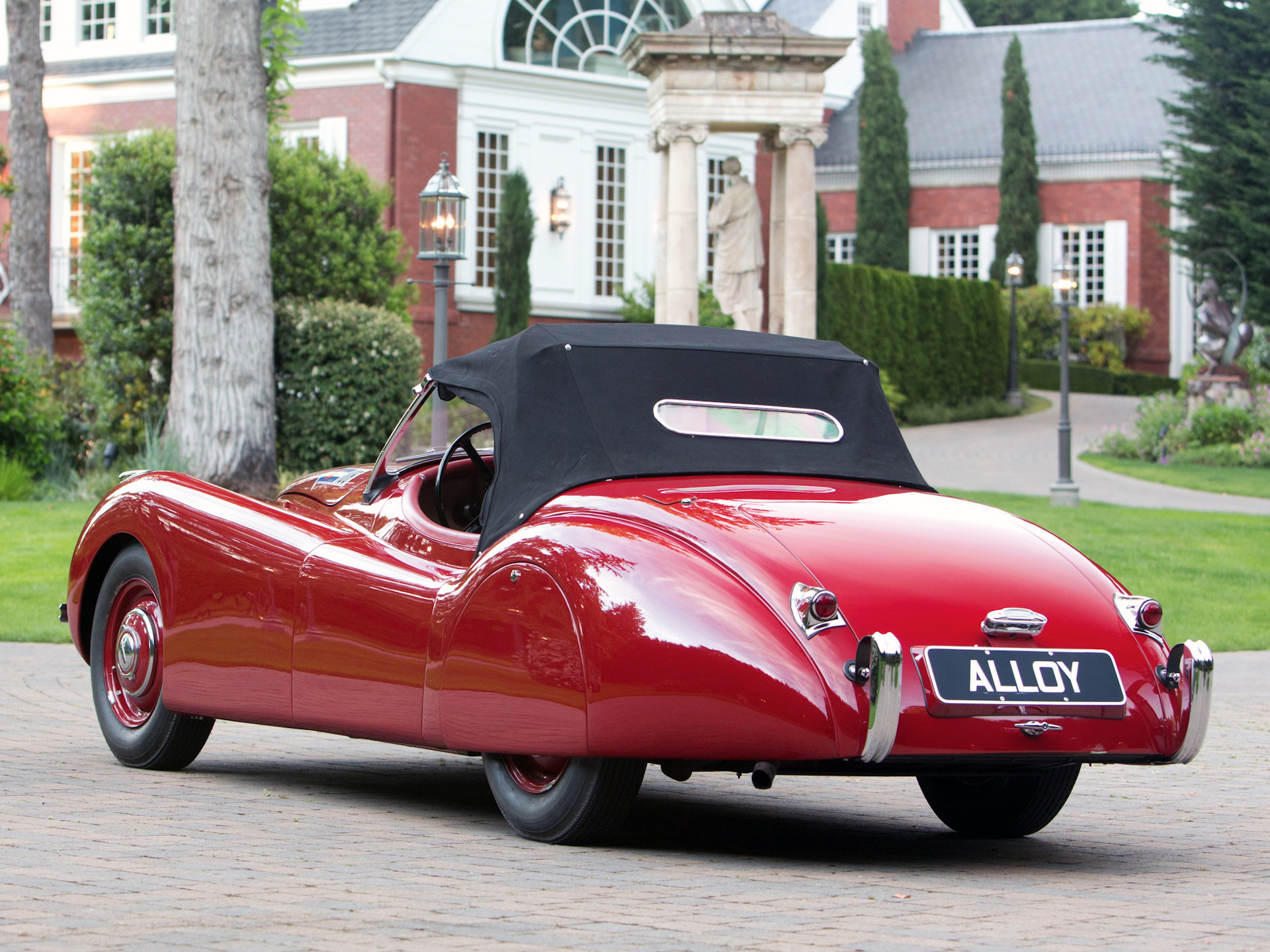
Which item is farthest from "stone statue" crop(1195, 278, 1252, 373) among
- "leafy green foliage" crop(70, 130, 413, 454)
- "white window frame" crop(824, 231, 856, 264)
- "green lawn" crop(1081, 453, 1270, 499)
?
"leafy green foliage" crop(70, 130, 413, 454)

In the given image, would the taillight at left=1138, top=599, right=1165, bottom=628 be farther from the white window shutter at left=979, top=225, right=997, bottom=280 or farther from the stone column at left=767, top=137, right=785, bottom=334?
the white window shutter at left=979, top=225, right=997, bottom=280

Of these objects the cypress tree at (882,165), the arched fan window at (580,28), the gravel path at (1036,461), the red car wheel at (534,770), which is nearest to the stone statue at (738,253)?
the gravel path at (1036,461)

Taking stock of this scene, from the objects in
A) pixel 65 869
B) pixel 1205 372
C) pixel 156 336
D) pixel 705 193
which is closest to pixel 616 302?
pixel 705 193

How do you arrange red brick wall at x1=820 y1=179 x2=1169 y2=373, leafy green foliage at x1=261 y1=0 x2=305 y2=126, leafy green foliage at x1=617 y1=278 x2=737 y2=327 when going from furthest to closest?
1. red brick wall at x1=820 y1=179 x2=1169 y2=373
2. leafy green foliage at x1=617 y1=278 x2=737 y2=327
3. leafy green foliage at x1=261 y1=0 x2=305 y2=126

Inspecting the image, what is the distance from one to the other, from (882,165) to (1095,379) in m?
7.41

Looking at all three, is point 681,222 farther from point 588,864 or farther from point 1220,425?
point 588,864

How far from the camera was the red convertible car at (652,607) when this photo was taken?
14.8ft

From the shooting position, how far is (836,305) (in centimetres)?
3195

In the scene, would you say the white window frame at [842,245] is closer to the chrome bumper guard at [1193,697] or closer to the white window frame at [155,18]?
the white window frame at [155,18]

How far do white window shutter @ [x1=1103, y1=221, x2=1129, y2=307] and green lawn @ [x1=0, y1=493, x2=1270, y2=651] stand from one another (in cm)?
2384

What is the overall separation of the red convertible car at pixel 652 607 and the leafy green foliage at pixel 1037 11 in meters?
55.3

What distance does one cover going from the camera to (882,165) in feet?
139

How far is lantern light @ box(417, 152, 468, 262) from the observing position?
1335 centimetres

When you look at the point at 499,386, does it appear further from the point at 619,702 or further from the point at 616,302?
the point at 616,302
